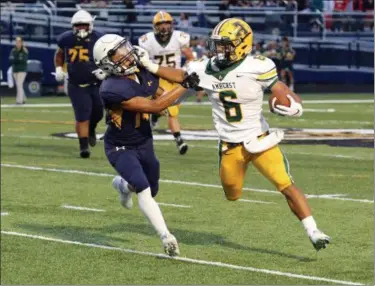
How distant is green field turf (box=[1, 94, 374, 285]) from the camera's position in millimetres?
8484

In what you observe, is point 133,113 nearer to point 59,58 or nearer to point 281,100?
point 281,100

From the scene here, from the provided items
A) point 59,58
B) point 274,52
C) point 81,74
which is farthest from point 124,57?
point 274,52

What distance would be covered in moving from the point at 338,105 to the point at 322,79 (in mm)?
7501

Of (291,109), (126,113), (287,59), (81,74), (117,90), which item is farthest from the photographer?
(287,59)

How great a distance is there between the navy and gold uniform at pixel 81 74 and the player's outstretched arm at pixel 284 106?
23.6 feet

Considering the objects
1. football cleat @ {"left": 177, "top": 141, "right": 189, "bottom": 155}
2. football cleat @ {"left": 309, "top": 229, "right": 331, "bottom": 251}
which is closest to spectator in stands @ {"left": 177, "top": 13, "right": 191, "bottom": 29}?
football cleat @ {"left": 177, "top": 141, "right": 189, "bottom": 155}

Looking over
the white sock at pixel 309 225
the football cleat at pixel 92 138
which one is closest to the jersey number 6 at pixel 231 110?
the white sock at pixel 309 225

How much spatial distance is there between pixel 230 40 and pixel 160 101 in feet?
2.39

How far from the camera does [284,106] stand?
7.99 meters

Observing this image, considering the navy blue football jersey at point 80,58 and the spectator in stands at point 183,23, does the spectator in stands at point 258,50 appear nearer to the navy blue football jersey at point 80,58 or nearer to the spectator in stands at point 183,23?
the spectator in stands at point 183,23

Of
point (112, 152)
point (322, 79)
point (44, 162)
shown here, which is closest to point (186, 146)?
point (44, 162)

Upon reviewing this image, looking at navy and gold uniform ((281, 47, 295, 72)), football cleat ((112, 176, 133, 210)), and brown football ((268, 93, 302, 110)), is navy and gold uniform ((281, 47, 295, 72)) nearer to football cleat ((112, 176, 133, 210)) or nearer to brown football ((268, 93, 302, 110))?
football cleat ((112, 176, 133, 210))

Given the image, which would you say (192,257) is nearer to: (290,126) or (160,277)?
(160,277)

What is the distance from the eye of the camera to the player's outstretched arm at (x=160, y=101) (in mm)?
8078
